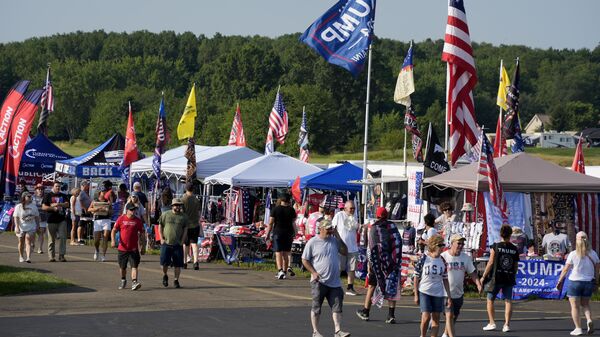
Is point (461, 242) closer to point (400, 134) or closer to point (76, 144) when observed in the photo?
point (400, 134)

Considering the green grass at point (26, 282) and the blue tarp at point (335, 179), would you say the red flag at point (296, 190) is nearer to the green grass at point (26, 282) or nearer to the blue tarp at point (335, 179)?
the blue tarp at point (335, 179)

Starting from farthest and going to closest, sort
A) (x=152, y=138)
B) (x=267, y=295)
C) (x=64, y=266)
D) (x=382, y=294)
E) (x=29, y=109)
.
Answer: (x=152, y=138) < (x=29, y=109) < (x=64, y=266) < (x=267, y=295) < (x=382, y=294)

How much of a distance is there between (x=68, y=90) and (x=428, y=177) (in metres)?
123

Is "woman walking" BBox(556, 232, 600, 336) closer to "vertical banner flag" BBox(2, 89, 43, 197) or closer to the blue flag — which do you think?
the blue flag

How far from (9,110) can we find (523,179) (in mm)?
14130

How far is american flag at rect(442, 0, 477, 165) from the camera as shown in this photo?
23219 millimetres

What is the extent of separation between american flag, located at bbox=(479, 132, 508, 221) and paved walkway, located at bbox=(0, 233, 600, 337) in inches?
84.9

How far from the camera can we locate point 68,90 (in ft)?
460

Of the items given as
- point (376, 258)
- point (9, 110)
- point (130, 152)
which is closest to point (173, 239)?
point (376, 258)

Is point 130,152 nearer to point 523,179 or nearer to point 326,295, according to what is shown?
point 523,179

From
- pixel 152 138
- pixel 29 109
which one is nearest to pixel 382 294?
pixel 29 109

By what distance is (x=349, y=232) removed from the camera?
1930 cm

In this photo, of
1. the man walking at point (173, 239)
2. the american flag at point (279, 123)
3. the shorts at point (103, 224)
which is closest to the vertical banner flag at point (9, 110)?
the shorts at point (103, 224)

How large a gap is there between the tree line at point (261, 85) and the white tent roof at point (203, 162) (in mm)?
52356
